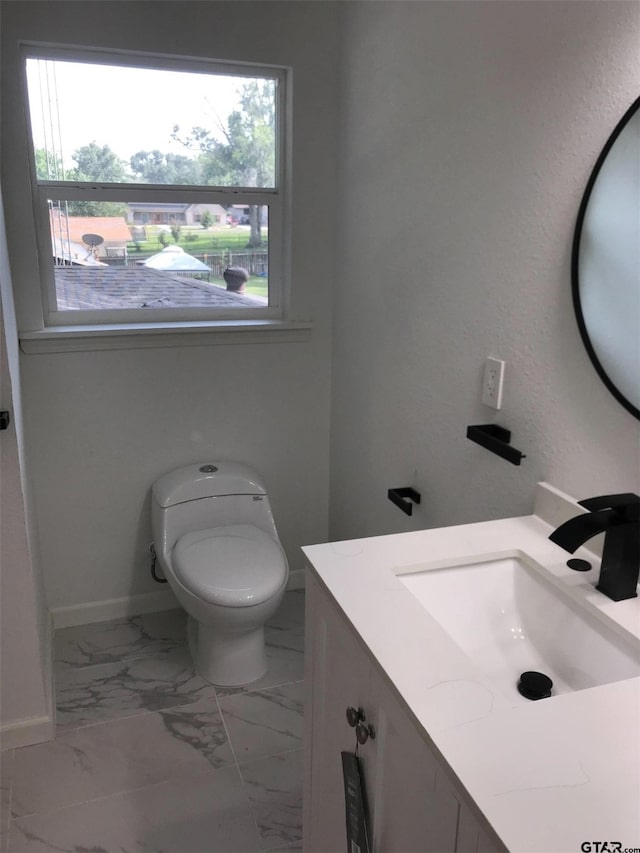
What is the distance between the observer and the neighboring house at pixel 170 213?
243 cm

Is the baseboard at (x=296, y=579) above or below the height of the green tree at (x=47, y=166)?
below

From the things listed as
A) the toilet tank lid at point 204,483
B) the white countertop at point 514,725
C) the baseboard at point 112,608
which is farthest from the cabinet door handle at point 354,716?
the baseboard at point 112,608

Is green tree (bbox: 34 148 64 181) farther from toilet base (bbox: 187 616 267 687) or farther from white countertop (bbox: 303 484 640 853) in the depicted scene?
white countertop (bbox: 303 484 640 853)

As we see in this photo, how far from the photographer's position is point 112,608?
8.77 feet

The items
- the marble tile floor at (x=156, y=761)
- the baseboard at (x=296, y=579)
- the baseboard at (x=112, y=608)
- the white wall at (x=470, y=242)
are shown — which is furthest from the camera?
the baseboard at (x=296, y=579)

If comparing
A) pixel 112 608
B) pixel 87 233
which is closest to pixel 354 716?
pixel 112 608

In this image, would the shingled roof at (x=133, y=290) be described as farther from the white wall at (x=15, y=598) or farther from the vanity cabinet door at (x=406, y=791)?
the vanity cabinet door at (x=406, y=791)

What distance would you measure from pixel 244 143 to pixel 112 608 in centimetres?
181

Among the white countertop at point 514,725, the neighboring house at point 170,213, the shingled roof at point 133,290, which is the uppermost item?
the neighboring house at point 170,213

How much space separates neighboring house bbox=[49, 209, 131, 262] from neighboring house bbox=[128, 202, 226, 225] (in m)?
0.05

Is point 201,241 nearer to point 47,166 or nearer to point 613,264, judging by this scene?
point 47,166

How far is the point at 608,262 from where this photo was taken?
4.15ft

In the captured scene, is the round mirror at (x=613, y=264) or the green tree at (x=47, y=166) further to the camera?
the green tree at (x=47, y=166)

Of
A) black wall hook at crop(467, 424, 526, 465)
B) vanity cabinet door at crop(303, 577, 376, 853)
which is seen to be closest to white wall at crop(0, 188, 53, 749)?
vanity cabinet door at crop(303, 577, 376, 853)
